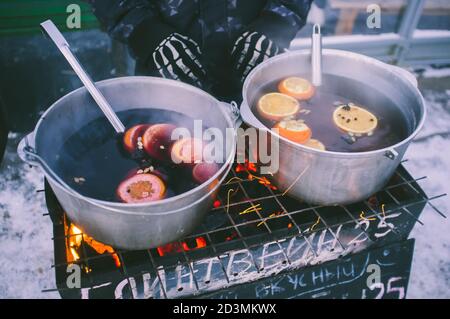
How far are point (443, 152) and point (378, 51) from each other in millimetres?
2166

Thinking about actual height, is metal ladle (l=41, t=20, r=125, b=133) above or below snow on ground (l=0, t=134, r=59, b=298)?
above

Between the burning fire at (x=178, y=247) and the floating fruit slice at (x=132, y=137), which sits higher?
the floating fruit slice at (x=132, y=137)

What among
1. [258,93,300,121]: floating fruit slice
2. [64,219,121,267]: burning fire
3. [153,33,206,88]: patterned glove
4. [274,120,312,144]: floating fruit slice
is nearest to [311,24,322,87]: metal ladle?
[258,93,300,121]: floating fruit slice

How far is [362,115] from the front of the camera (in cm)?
294

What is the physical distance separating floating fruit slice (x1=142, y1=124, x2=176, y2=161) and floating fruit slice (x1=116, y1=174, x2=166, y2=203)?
8.5 inches

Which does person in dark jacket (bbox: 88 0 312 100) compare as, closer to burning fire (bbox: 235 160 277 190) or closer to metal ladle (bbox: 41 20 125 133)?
metal ladle (bbox: 41 20 125 133)

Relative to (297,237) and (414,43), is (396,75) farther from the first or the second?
(414,43)

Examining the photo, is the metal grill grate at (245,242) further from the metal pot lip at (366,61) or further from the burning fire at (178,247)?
the metal pot lip at (366,61)

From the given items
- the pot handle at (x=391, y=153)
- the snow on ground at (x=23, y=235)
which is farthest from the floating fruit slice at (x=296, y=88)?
the snow on ground at (x=23, y=235)

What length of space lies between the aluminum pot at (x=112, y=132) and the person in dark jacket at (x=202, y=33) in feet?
1.28

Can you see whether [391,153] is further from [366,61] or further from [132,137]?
[132,137]

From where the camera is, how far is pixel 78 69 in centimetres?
252

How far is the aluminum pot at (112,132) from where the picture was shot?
2.04 meters

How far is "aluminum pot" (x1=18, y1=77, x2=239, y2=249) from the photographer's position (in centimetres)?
204
